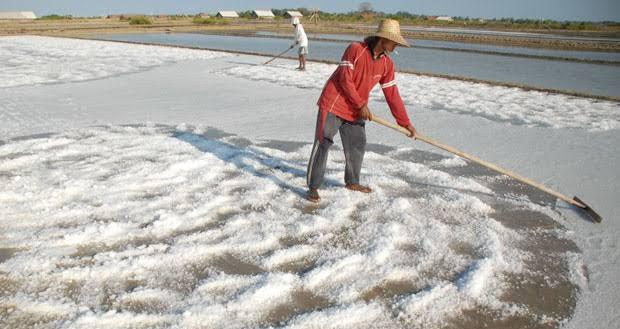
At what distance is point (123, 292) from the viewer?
2.33 meters

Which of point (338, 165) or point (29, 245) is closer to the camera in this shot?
point (29, 245)

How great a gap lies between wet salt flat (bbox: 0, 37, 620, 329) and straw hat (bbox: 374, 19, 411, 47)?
47.2 inches

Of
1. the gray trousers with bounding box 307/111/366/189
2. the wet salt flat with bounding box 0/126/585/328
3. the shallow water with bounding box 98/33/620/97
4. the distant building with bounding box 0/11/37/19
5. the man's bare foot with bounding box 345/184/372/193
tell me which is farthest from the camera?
the distant building with bounding box 0/11/37/19

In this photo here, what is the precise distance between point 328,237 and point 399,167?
161 cm

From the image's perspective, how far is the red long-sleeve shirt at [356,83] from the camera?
321cm

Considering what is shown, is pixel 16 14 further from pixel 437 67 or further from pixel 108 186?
pixel 108 186

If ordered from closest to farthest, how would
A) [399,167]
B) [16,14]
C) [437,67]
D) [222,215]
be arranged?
1. [222,215]
2. [399,167]
3. [437,67]
4. [16,14]

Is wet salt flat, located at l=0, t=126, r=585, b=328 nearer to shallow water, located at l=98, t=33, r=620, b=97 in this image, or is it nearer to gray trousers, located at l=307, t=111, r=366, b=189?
gray trousers, located at l=307, t=111, r=366, b=189

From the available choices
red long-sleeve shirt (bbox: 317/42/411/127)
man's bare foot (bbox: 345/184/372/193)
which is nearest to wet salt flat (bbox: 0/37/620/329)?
man's bare foot (bbox: 345/184/372/193)

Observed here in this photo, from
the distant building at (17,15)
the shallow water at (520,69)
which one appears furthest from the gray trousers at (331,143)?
the distant building at (17,15)

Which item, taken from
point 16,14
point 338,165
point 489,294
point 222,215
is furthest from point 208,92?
point 16,14

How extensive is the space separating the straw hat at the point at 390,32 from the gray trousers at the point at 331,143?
67 centimetres

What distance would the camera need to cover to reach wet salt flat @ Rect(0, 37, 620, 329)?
2281mm

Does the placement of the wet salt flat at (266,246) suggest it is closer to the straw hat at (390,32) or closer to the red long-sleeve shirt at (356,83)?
the red long-sleeve shirt at (356,83)
